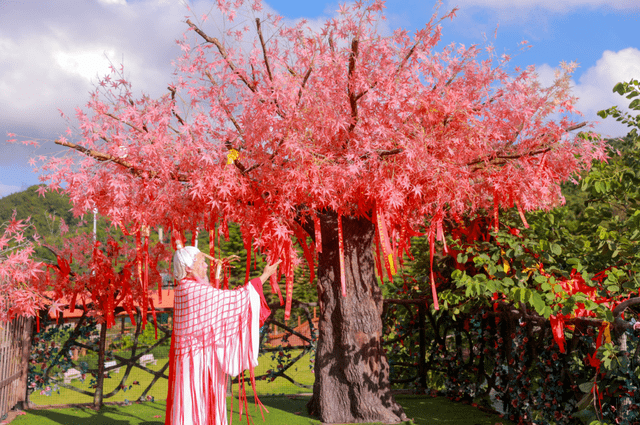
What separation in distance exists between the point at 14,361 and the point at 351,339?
13.1ft

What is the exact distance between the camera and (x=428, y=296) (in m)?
6.95

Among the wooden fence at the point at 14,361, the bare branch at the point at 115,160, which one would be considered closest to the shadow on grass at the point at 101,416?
the wooden fence at the point at 14,361

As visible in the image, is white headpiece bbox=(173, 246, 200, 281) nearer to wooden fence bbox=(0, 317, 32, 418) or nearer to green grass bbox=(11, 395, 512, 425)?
green grass bbox=(11, 395, 512, 425)

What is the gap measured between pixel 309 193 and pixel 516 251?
1949mm

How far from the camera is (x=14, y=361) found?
18.8ft

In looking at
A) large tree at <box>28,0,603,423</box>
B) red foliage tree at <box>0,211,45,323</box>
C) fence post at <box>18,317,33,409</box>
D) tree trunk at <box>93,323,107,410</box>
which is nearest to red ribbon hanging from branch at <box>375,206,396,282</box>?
large tree at <box>28,0,603,423</box>

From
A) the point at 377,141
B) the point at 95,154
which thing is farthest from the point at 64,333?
the point at 377,141

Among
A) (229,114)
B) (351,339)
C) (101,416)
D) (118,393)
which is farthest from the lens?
(118,393)

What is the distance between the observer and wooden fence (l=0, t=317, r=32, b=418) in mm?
5340

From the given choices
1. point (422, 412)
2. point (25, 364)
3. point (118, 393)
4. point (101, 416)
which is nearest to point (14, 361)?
point (25, 364)

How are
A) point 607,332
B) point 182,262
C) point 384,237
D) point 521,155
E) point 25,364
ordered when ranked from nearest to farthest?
point 607,332 → point 182,262 → point 384,237 → point 521,155 → point 25,364

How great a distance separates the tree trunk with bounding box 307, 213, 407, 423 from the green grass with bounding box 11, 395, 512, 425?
0.32 metres

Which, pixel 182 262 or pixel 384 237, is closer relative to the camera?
pixel 182 262

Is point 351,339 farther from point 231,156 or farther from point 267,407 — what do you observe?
point 231,156
